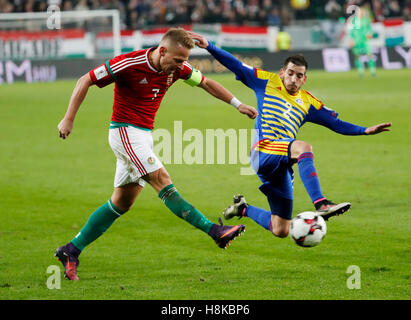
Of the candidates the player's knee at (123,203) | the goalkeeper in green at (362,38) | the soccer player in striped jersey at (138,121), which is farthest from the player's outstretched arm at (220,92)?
the goalkeeper in green at (362,38)

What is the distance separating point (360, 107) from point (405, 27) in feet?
48.9

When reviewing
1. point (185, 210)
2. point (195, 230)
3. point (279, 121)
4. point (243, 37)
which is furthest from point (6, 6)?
point (185, 210)

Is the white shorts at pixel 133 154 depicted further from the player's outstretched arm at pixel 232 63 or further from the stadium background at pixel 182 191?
the player's outstretched arm at pixel 232 63

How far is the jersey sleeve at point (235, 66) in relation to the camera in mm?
6902

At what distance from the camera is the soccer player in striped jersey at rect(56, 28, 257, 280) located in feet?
18.9

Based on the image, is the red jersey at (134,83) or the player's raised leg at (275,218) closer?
the red jersey at (134,83)

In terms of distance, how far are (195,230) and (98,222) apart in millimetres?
2015

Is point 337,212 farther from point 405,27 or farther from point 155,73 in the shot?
point 405,27

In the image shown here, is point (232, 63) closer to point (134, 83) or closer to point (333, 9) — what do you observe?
point (134, 83)

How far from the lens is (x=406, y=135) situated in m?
14.4

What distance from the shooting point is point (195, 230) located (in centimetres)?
816

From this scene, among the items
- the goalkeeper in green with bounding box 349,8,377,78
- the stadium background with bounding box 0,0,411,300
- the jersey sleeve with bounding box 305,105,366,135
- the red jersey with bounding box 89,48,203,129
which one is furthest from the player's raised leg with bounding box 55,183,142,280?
the goalkeeper in green with bounding box 349,8,377,78

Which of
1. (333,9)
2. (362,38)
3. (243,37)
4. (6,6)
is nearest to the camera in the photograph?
(362,38)

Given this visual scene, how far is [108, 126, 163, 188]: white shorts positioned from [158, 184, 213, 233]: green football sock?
229 millimetres
